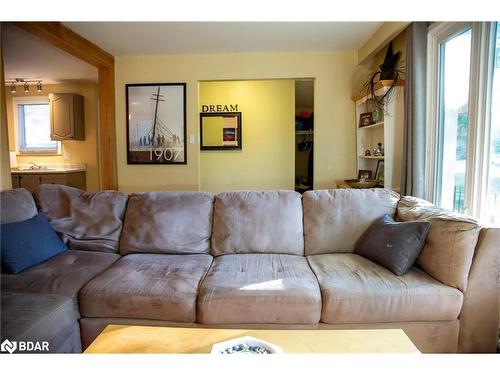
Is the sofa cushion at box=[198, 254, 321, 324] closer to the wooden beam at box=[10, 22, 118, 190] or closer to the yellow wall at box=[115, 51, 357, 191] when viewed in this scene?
the yellow wall at box=[115, 51, 357, 191]

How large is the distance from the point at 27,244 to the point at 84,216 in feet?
1.48

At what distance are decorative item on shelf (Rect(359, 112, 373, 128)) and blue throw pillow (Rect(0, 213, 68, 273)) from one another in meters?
3.10

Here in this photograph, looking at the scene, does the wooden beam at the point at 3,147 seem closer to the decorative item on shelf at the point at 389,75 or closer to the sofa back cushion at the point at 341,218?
the sofa back cushion at the point at 341,218

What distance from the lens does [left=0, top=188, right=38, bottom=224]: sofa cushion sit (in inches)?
79.5

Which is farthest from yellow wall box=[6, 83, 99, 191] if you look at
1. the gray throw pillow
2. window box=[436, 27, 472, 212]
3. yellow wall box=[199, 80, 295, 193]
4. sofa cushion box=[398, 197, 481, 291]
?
sofa cushion box=[398, 197, 481, 291]

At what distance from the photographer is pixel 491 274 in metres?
1.66

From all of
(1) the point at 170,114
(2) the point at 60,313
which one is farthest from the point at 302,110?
(2) the point at 60,313

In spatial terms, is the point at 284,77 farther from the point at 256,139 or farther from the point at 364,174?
the point at 364,174

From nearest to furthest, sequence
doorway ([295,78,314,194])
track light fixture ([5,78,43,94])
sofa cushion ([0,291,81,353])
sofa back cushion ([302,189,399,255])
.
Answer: sofa cushion ([0,291,81,353])
sofa back cushion ([302,189,399,255])
track light fixture ([5,78,43,94])
doorway ([295,78,314,194])

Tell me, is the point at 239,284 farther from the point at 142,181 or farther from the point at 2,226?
the point at 142,181

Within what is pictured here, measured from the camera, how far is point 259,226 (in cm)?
225

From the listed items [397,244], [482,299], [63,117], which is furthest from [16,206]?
[63,117]

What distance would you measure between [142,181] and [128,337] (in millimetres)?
3126

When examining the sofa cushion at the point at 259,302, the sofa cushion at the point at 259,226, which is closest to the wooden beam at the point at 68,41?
the sofa cushion at the point at 259,226
